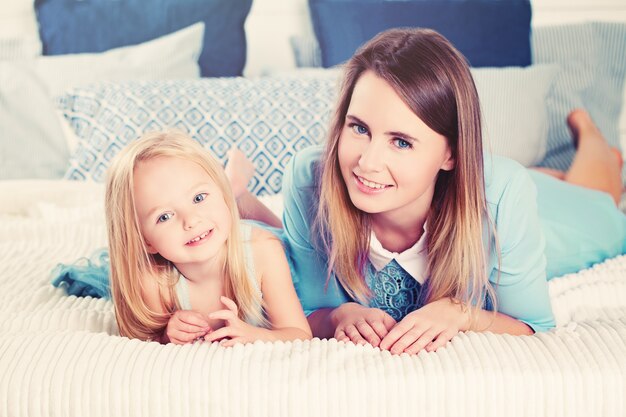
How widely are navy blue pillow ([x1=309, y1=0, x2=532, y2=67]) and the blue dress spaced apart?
654mm

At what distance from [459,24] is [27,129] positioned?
136 cm

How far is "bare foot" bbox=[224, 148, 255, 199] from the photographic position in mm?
1648

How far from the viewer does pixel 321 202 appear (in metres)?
1.30

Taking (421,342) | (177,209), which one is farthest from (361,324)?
(177,209)

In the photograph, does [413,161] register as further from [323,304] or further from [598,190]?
[598,190]

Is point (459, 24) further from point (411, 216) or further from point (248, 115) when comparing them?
point (411, 216)

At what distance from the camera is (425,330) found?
108 centimetres

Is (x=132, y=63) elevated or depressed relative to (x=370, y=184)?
depressed

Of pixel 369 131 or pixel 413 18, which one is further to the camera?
pixel 413 18

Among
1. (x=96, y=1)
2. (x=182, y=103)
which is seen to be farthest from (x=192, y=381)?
(x=96, y=1)

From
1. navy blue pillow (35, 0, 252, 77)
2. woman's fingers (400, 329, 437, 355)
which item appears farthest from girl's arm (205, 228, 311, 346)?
navy blue pillow (35, 0, 252, 77)

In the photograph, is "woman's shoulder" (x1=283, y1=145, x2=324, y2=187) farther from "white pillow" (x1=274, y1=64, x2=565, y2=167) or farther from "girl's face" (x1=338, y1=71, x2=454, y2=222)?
"white pillow" (x1=274, y1=64, x2=565, y2=167)

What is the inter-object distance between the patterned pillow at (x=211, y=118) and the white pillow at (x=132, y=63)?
0.55 ft

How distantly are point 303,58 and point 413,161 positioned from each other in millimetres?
1405
